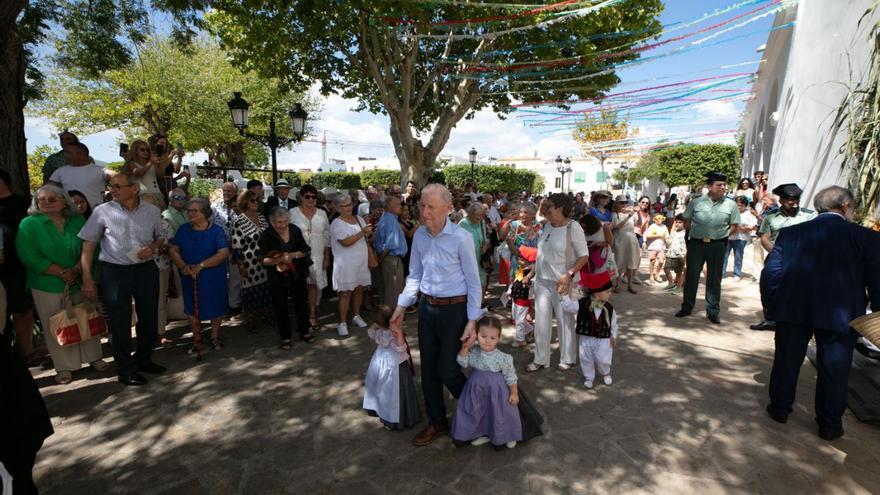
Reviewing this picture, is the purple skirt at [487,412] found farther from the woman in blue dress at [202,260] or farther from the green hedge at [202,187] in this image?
the green hedge at [202,187]

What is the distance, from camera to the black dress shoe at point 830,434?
10.8ft

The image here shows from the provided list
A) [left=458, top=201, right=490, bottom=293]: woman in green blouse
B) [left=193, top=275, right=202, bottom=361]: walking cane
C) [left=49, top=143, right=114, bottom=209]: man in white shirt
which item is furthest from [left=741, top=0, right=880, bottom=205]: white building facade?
[left=49, top=143, right=114, bottom=209]: man in white shirt

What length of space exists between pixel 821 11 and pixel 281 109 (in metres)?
28.4

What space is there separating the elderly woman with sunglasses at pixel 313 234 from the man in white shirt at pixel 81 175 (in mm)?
2186

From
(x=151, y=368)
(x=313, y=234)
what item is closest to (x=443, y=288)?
(x=313, y=234)

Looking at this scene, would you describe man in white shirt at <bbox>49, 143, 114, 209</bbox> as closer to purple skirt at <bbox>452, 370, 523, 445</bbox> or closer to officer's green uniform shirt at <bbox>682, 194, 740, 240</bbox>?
purple skirt at <bbox>452, 370, 523, 445</bbox>

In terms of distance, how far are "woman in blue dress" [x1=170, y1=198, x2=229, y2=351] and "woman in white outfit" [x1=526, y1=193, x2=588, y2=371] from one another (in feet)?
12.0

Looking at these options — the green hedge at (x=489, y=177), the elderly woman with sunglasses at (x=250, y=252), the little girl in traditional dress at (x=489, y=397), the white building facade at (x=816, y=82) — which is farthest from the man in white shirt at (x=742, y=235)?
the green hedge at (x=489, y=177)

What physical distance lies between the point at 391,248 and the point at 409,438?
3.03 m

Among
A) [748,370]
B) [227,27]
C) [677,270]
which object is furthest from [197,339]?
[227,27]

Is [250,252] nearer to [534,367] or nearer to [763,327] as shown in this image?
[534,367]

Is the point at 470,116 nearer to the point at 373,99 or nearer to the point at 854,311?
the point at 373,99

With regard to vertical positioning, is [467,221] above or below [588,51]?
below

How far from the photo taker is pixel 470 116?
17062mm
